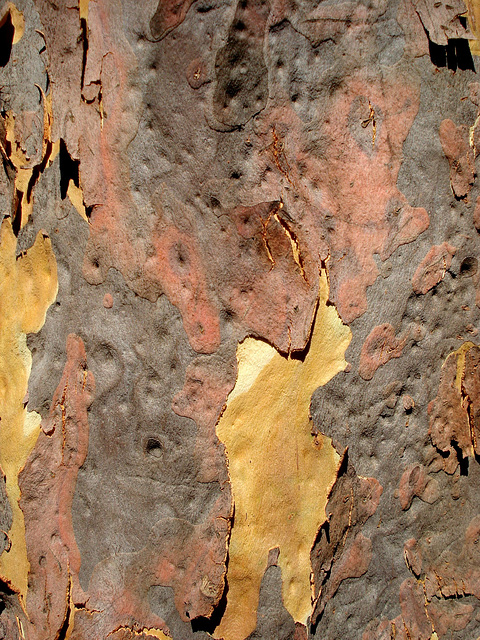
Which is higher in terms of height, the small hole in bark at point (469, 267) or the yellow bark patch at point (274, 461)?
the small hole in bark at point (469, 267)

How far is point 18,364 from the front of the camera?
1.10 metres

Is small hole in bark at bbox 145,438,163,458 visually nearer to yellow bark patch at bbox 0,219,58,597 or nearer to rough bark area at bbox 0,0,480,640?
rough bark area at bbox 0,0,480,640

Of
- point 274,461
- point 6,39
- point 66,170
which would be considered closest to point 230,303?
point 274,461

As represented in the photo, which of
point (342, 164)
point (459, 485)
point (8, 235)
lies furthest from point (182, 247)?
point (459, 485)

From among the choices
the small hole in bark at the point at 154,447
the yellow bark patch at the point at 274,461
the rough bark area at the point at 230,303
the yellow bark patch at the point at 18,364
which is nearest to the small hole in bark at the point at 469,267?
the rough bark area at the point at 230,303

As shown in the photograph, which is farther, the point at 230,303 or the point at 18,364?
the point at 18,364

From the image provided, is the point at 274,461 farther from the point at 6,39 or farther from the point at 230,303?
the point at 6,39

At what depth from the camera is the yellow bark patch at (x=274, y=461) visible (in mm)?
997

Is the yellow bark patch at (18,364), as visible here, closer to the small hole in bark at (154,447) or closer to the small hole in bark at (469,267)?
the small hole in bark at (154,447)

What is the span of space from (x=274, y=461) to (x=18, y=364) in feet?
1.87

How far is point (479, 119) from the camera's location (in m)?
1.03

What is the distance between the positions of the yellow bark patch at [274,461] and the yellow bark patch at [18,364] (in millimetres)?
420

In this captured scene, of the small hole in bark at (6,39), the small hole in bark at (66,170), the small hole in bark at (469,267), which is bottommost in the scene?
the small hole in bark at (66,170)

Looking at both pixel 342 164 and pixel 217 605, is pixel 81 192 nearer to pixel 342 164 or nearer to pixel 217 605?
pixel 342 164
